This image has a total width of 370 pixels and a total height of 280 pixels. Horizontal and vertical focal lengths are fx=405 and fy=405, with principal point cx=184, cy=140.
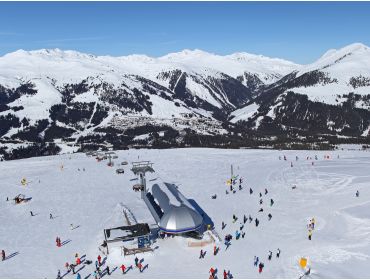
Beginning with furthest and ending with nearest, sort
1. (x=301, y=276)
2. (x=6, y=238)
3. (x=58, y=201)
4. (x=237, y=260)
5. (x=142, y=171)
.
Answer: (x=142, y=171) → (x=58, y=201) → (x=6, y=238) → (x=237, y=260) → (x=301, y=276)

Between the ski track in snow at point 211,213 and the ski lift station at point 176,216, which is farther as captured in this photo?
the ski lift station at point 176,216

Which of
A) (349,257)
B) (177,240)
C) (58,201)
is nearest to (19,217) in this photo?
(58,201)

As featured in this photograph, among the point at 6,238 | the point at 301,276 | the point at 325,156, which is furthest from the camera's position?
the point at 325,156

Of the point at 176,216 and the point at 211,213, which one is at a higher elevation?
the point at 176,216

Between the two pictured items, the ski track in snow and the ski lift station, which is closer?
the ski track in snow

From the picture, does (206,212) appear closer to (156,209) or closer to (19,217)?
(156,209)

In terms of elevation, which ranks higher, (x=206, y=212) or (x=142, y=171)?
(x=142, y=171)

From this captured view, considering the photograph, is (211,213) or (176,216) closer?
(176,216)

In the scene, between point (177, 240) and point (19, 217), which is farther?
point (19, 217)
